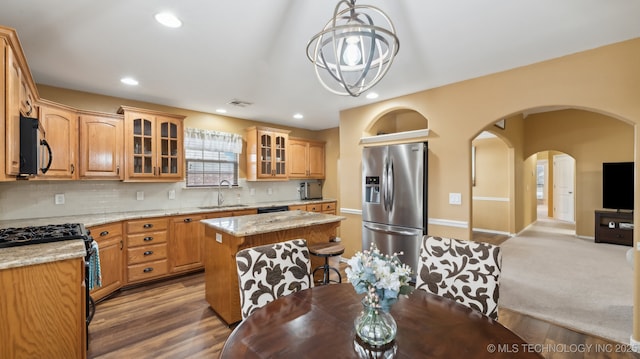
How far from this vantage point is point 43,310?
1.75 meters

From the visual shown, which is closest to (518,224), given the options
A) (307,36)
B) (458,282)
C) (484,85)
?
(484,85)

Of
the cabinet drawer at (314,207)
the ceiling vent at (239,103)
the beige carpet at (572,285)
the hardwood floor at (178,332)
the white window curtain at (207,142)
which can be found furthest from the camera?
the cabinet drawer at (314,207)

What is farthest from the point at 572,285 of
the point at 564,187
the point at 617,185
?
the point at 564,187

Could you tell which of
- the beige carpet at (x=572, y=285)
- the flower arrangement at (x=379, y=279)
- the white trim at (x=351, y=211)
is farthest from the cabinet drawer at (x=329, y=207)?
the flower arrangement at (x=379, y=279)

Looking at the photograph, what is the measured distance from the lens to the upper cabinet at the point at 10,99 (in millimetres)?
1693

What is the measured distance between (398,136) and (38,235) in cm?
376

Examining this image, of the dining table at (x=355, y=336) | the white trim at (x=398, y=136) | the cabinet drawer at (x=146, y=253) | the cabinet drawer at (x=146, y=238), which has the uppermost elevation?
the white trim at (x=398, y=136)

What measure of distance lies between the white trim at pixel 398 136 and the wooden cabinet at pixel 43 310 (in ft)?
11.2

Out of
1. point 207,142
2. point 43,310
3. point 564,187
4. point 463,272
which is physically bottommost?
point 43,310

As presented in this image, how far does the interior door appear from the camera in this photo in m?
8.10

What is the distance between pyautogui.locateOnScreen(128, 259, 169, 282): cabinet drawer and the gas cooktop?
113cm

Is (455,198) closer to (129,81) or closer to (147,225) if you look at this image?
(147,225)

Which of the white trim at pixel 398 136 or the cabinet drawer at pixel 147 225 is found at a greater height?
the white trim at pixel 398 136

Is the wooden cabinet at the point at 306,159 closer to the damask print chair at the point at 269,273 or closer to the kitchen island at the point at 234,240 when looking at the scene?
the kitchen island at the point at 234,240
